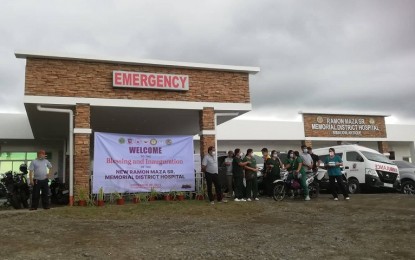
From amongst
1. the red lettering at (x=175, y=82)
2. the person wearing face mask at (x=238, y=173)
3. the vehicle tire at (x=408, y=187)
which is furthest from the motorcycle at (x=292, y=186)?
the vehicle tire at (x=408, y=187)

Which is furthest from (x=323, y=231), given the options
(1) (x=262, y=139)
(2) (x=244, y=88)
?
(1) (x=262, y=139)

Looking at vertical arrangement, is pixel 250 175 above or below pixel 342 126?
below

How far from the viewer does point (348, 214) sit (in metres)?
10.1

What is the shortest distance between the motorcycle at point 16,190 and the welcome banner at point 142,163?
2.09m

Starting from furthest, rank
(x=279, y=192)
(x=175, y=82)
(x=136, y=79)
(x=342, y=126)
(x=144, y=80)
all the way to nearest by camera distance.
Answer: (x=342, y=126)
(x=175, y=82)
(x=144, y=80)
(x=136, y=79)
(x=279, y=192)

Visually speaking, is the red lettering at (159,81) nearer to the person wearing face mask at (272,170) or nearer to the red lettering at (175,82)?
the red lettering at (175,82)

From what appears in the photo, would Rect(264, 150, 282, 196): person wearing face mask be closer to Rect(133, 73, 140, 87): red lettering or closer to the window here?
the window

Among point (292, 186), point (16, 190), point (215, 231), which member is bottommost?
point (215, 231)

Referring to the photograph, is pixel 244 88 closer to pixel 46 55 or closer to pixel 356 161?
pixel 356 161

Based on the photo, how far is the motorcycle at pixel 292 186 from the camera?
12508 millimetres

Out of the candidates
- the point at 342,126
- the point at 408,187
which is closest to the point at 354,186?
the point at 408,187

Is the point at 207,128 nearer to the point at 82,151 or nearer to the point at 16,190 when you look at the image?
the point at 82,151

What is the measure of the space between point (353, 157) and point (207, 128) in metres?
6.41

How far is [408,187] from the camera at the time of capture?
15.9m
